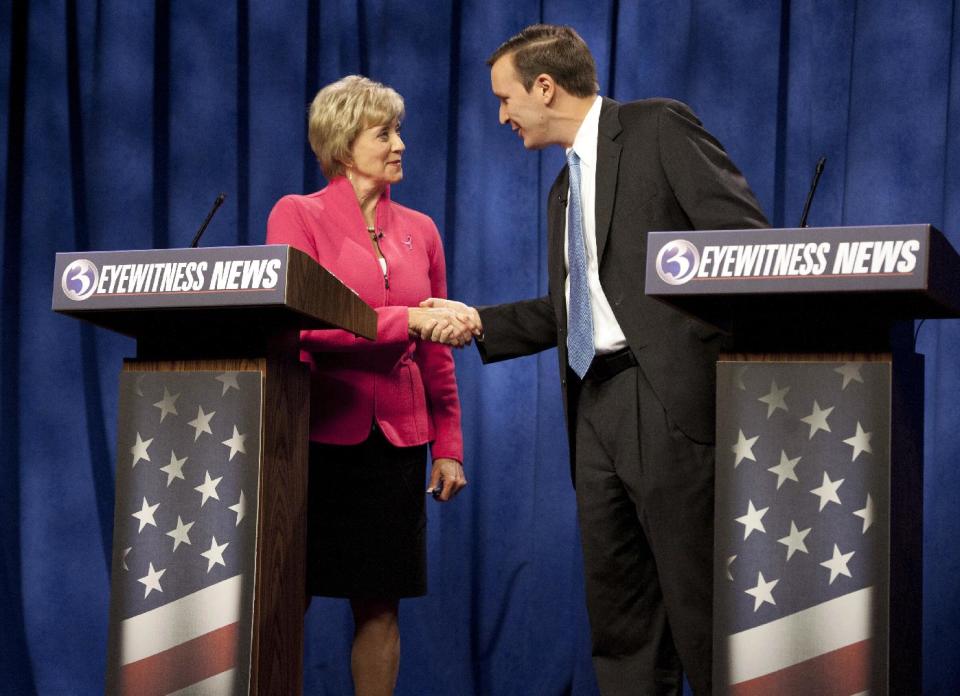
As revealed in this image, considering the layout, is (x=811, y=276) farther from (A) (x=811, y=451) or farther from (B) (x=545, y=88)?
(B) (x=545, y=88)

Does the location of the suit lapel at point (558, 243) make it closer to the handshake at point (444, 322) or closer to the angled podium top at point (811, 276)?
the handshake at point (444, 322)

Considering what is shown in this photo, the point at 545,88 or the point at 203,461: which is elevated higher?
the point at 545,88

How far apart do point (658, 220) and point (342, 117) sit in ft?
2.61

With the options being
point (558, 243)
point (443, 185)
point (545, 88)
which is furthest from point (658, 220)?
point (443, 185)

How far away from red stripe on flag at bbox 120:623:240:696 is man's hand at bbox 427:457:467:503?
2.42ft

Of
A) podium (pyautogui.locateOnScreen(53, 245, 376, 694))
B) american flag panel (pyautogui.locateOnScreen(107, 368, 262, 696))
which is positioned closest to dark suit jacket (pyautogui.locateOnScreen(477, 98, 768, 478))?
podium (pyautogui.locateOnScreen(53, 245, 376, 694))

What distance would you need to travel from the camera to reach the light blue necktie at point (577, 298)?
2.04m

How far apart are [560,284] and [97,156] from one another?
1.98m

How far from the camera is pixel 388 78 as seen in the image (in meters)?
3.37

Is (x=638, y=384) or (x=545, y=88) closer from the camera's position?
(x=638, y=384)

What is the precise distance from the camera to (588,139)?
7.18 ft

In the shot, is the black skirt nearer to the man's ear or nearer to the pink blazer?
the pink blazer

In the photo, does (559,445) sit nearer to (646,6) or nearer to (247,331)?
(646,6)

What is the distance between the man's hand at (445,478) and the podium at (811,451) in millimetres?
868
